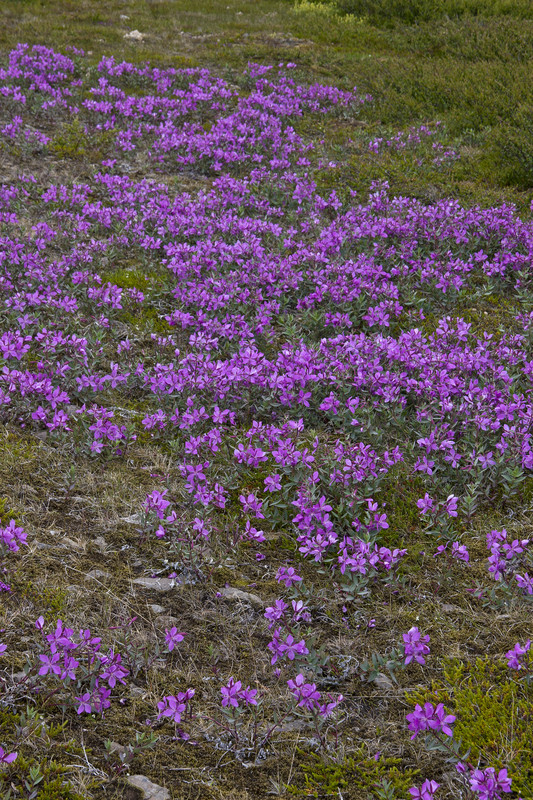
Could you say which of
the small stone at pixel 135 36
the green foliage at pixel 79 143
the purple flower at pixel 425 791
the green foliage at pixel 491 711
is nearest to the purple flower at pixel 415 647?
the green foliage at pixel 491 711

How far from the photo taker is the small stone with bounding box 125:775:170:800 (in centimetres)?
303

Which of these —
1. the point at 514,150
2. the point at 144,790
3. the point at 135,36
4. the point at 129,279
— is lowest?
the point at 144,790

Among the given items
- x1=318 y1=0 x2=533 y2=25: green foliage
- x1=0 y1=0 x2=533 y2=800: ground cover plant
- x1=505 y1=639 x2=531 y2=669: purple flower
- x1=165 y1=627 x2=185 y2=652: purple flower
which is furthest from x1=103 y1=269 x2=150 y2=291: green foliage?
x1=318 y1=0 x2=533 y2=25: green foliage

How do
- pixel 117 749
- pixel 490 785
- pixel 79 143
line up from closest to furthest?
pixel 490 785 < pixel 117 749 < pixel 79 143

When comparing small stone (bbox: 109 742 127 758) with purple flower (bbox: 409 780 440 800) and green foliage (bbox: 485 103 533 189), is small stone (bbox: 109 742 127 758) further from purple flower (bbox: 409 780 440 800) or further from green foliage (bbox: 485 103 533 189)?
green foliage (bbox: 485 103 533 189)

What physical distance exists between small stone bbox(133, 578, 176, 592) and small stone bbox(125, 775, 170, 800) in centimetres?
129

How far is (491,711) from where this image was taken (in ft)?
11.1

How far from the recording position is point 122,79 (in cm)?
1562

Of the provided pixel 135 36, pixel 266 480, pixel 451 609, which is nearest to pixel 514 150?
pixel 266 480

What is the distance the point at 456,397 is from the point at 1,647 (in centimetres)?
419

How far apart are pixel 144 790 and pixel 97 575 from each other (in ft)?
4.90

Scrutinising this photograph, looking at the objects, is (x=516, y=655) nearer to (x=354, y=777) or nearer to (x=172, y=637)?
(x=354, y=777)

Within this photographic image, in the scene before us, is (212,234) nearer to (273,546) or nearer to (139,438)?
(139,438)

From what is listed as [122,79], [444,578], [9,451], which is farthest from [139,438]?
[122,79]
